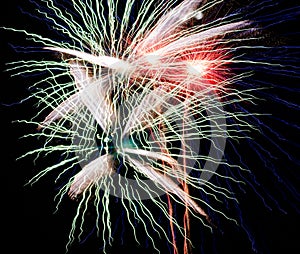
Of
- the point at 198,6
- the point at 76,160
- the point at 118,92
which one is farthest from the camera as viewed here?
the point at 76,160

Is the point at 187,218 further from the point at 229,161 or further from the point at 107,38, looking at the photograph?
the point at 107,38

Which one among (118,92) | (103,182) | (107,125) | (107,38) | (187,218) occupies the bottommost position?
(187,218)

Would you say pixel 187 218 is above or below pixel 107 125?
below

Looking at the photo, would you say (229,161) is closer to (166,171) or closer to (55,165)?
(166,171)

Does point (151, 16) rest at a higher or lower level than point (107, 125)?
higher

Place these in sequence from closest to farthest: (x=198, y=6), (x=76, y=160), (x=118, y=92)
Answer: (x=198, y=6)
(x=118, y=92)
(x=76, y=160)

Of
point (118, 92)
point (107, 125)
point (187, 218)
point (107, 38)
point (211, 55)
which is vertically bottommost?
point (187, 218)

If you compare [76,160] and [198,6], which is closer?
[198,6]

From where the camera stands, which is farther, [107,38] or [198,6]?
[107,38]

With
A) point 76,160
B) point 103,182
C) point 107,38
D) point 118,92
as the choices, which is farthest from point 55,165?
point 107,38

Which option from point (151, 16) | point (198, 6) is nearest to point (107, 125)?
point (151, 16)
